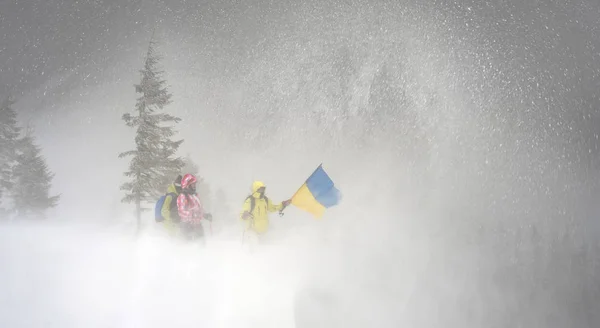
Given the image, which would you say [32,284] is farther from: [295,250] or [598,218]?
[598,218]

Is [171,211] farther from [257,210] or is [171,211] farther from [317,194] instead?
[317,194]

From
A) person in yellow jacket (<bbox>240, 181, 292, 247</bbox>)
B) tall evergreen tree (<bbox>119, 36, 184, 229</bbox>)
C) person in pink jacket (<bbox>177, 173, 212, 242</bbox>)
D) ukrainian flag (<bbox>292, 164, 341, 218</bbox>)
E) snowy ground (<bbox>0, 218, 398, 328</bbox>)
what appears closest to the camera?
snowy ground (<bbox>0, 218, 398, 328</bbox>)

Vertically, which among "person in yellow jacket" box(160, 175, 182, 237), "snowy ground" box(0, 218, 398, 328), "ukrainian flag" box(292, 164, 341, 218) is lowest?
"snowy ground" box(0, 218, 398, 328)

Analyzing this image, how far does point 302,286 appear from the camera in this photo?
10992mm

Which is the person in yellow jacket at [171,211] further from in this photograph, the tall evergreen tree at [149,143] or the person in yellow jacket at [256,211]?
the tall evergreen tree at [149,143]

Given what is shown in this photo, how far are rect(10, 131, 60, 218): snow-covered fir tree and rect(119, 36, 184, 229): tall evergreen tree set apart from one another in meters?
10.0

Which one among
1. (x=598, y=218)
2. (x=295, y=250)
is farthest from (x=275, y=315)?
(x=598, y=218)

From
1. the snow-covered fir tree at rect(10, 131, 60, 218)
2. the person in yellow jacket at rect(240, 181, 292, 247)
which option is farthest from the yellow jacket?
the snow-covered fir tree at rect(10, 131, 60, 218)

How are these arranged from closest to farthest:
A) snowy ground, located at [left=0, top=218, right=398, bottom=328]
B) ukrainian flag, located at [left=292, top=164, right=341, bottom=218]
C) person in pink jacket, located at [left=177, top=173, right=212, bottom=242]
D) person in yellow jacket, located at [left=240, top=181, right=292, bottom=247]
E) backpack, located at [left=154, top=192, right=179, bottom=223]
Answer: snowy ground, located at [left=0, top=218, right=398, bottom=328] < backpack, located at [left=154, top=192, right=179, bottom=223] < person in pink jacket, located at [left=177, top=173, right=212, bottom=242] < person in yellow jacket, located at [left=240, top=181, right=292, bottom=247] < ukrainian flag, located at [left=292, top=164, right=341, bottom=218]

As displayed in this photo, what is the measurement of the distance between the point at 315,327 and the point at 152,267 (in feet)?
12.7

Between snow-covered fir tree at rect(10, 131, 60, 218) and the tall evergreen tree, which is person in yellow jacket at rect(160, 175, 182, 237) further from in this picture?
snow-covered fir tree at rect(10, 131, 60, 218)

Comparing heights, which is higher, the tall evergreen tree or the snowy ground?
the tall evergreen tree

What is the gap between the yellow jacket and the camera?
11484 millimetres

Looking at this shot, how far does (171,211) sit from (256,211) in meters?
1.98
